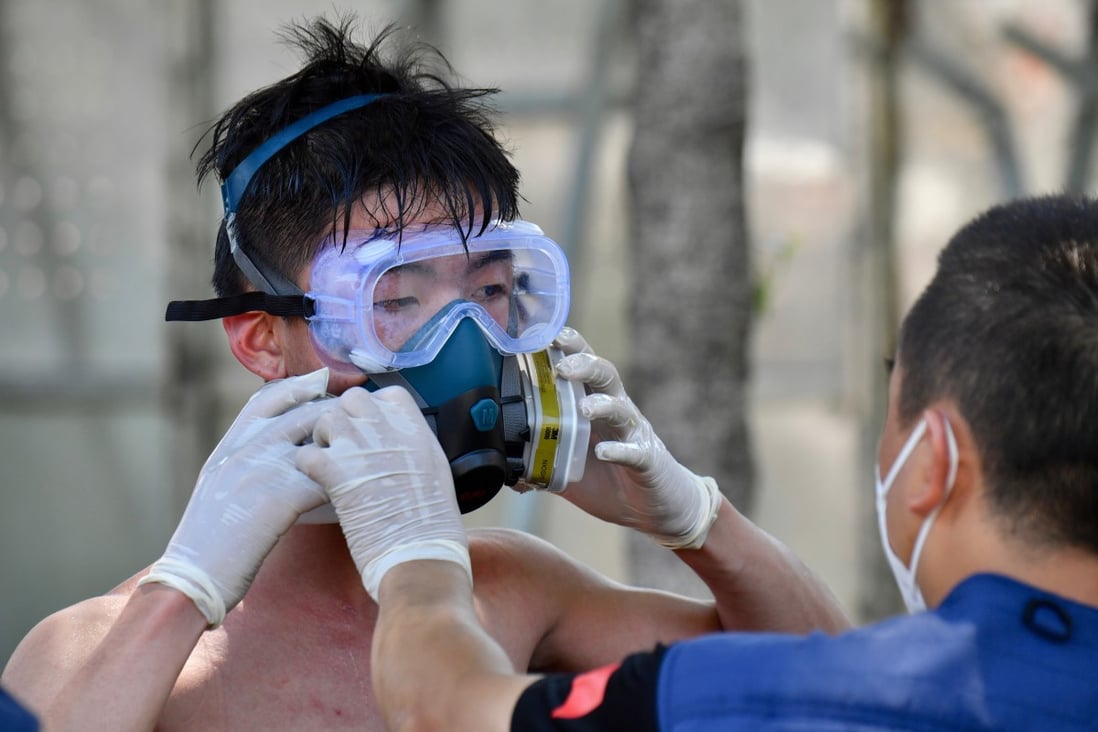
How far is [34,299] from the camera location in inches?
297

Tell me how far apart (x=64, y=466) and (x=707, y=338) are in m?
4.96

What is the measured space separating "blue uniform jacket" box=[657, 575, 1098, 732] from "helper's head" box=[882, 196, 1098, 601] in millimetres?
100

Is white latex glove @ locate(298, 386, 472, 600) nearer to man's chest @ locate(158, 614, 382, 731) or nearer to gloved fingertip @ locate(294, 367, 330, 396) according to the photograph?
gloved fingertip @ locate(294, 367, 330, 396)

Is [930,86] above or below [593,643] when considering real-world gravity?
above

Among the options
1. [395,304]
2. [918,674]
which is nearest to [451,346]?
[395,304]

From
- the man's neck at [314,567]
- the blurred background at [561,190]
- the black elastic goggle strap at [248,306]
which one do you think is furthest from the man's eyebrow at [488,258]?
the blurred background at [561,190]

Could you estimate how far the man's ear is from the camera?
7.52 feet

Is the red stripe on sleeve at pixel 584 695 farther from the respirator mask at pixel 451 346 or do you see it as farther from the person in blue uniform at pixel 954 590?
the respirator mask at pixel 451 346

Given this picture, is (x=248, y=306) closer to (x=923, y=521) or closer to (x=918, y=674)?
(x=923, y=521)

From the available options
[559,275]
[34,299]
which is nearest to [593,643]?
[559,275]

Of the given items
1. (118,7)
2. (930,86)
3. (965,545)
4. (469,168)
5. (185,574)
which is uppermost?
(118,7)

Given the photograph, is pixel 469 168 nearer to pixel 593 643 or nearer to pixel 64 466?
pixel 593 643

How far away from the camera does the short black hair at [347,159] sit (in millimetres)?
2205

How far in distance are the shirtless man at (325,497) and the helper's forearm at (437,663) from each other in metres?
0.29
